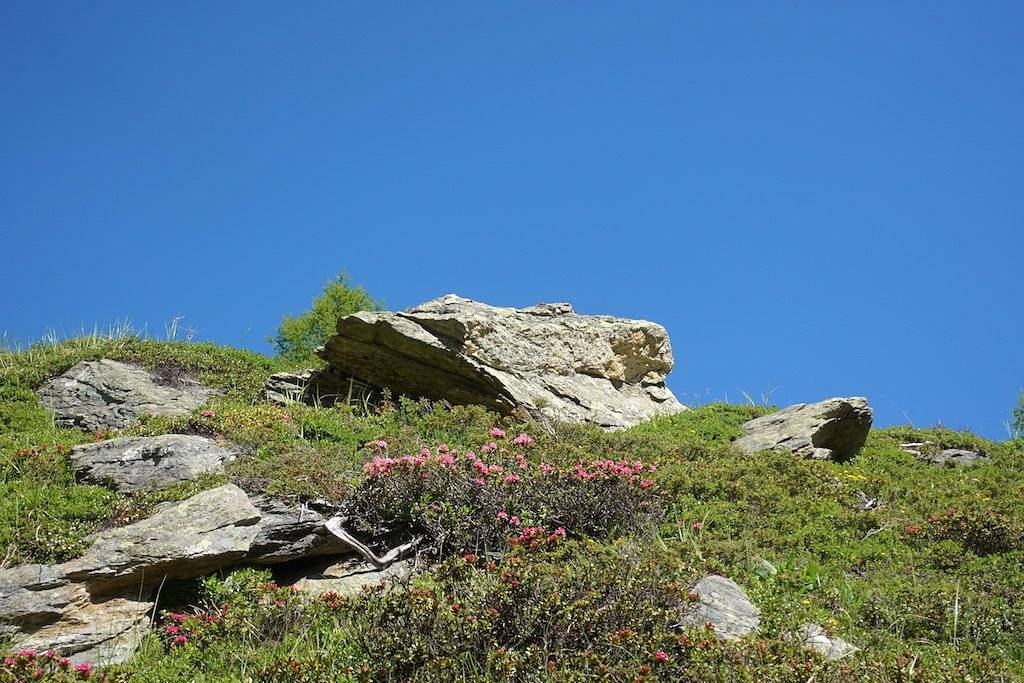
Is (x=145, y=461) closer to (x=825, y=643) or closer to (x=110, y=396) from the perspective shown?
(x=110, y=396)

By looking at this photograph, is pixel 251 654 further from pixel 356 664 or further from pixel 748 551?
pixel 748 551

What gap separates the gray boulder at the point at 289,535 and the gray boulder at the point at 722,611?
4.17 meters

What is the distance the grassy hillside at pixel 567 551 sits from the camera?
7.38 meters

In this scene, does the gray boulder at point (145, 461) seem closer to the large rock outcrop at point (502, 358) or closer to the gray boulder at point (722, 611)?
the large rock outcrop at point (502, 358)

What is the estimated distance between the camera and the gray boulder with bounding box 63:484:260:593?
31.2ft

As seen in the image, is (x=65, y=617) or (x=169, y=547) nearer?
(x=65, y=617)

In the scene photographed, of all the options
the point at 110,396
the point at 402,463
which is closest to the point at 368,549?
the point at 402,463

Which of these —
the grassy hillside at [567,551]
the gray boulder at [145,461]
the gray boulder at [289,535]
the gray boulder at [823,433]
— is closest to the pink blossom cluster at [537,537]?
the grassy hillside at [567,551]

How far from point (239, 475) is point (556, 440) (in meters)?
4.40

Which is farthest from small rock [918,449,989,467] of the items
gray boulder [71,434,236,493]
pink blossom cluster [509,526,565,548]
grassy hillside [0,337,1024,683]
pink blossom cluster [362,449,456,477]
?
gray boulder [71,434,236,493]

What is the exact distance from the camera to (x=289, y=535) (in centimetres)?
1044

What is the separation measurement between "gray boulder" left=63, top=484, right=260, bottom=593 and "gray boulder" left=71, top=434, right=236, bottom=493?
4.86 feet

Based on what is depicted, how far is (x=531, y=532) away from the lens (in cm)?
947

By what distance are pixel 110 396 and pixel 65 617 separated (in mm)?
8255
